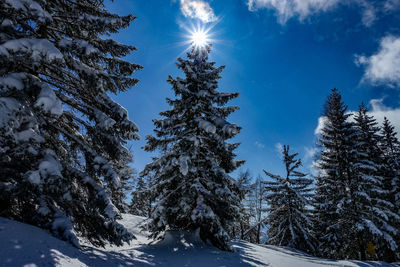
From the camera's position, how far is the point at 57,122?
6.12 meters

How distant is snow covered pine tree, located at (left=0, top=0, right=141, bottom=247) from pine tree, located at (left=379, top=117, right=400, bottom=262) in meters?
20.1

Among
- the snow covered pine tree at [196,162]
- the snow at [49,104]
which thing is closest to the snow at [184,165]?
the snow covered pine tree at [196,162]

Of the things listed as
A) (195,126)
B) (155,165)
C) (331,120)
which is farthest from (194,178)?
(331,120)

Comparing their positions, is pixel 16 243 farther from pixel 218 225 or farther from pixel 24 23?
pixel 218 225

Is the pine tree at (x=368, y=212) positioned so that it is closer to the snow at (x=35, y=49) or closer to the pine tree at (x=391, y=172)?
the pine tree at (x=391, y=172)

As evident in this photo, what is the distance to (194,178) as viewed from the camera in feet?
31.0

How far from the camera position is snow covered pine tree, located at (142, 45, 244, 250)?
867cm

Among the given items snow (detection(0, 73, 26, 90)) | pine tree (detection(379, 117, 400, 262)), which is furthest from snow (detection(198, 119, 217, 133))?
pine tree (detection(379, 117, 400, 262))

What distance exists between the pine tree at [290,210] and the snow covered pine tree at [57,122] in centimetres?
1636

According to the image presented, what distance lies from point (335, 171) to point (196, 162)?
527 inches

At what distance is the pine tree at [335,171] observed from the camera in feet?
52.1

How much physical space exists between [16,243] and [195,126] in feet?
26.1

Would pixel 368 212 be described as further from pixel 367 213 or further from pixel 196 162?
pixel 196 162

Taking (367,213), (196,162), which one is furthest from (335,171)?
(196,162)
